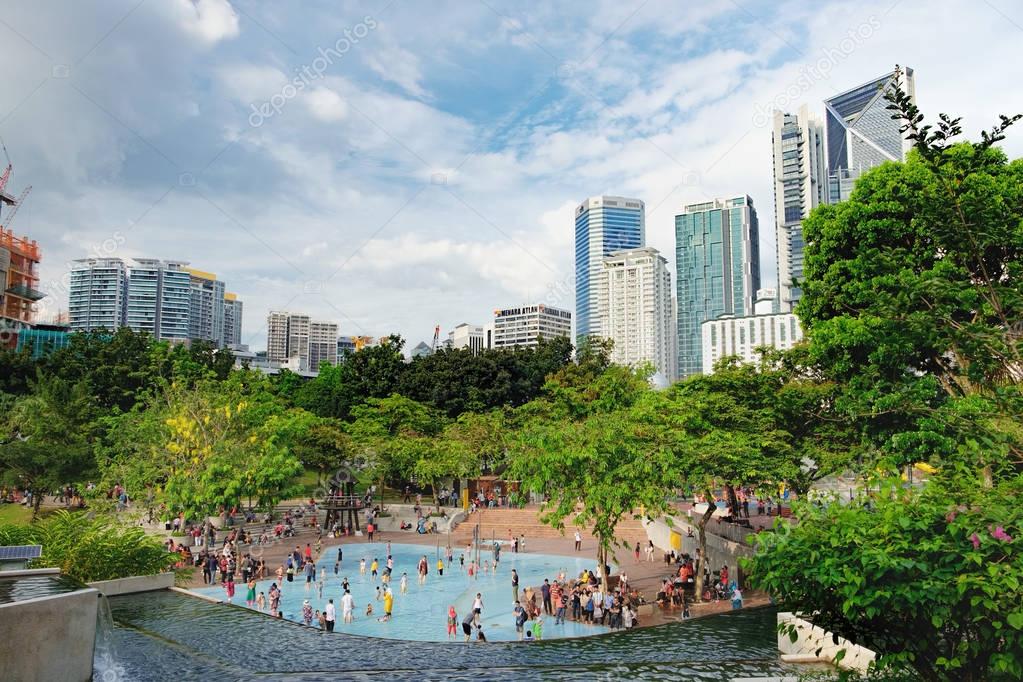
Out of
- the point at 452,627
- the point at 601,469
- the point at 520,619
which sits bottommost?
the point at 452,627

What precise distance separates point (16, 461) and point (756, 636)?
38215 mm

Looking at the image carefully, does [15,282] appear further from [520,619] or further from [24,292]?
[520,619]

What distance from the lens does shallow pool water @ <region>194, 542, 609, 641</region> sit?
23312 millimetres

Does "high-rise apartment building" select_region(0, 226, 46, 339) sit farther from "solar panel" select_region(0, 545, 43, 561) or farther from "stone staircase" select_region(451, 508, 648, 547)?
"solar panel" select_region(0, 545, 43, 561)

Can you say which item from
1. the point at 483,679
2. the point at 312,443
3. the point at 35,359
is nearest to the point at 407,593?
the point at 483,679

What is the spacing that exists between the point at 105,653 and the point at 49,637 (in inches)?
242

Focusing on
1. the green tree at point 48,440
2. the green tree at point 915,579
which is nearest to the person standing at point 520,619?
the green tree at point 915,579

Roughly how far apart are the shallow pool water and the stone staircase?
4646 mm

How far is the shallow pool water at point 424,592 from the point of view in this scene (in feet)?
76.5

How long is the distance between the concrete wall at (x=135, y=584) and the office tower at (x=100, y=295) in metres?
190

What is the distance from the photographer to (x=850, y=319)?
26656mm

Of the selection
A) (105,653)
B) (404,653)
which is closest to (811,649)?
(404,653)

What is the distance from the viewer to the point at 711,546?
34.0 metres

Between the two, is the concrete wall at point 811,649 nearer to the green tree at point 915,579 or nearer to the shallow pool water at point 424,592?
the shallow pool water at point 424,592
